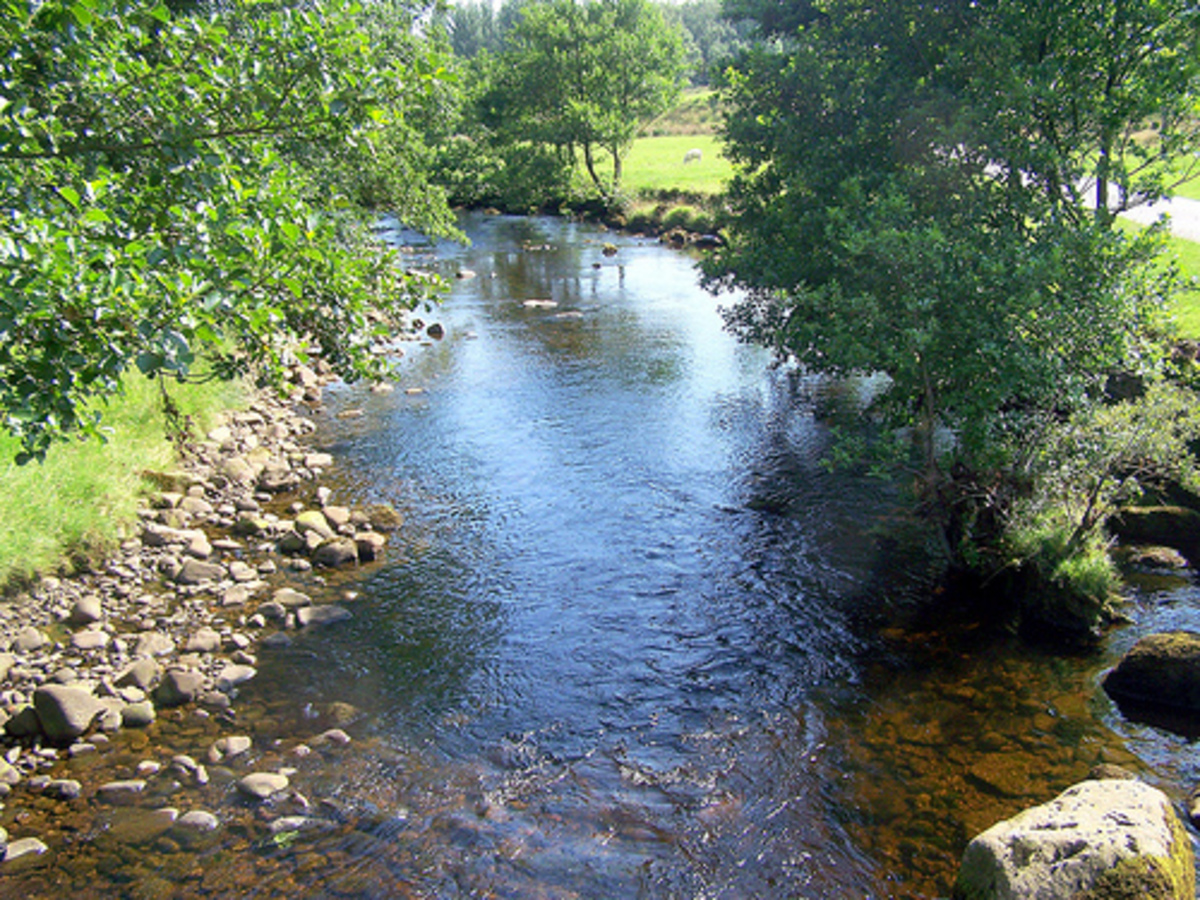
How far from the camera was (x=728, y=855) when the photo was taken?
8375 millimetres

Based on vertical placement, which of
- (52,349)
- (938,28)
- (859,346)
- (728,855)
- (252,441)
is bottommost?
(728,855)

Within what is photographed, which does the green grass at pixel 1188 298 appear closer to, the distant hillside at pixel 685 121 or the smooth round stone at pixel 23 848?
the smooth round stone at pixel 23 848

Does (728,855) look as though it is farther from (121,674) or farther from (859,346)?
(121,674)

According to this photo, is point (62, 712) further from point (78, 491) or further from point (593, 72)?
point (593, 72)

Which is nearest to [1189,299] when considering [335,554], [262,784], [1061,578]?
[1061,578]

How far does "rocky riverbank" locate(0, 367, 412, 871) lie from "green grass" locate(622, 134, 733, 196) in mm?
33649

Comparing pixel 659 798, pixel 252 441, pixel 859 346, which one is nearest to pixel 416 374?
pixel 252 441

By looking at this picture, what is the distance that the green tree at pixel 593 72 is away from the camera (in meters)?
59.2

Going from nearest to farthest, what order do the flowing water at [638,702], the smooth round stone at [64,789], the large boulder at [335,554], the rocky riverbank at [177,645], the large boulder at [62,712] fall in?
the flowing water at [638,702]
the smooth round stone at [64,789]
the rocky riverbank at [177,645]
the large boulder at [62,712]
the large boulder at [335,554]

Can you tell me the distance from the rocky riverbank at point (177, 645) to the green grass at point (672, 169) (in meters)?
33.6

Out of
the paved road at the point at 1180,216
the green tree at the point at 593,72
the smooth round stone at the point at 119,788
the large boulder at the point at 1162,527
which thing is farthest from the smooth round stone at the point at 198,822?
the green tree at the point at 593,72

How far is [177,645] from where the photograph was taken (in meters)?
11.8

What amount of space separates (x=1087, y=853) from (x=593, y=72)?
62189 mm

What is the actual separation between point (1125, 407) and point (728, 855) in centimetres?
904
